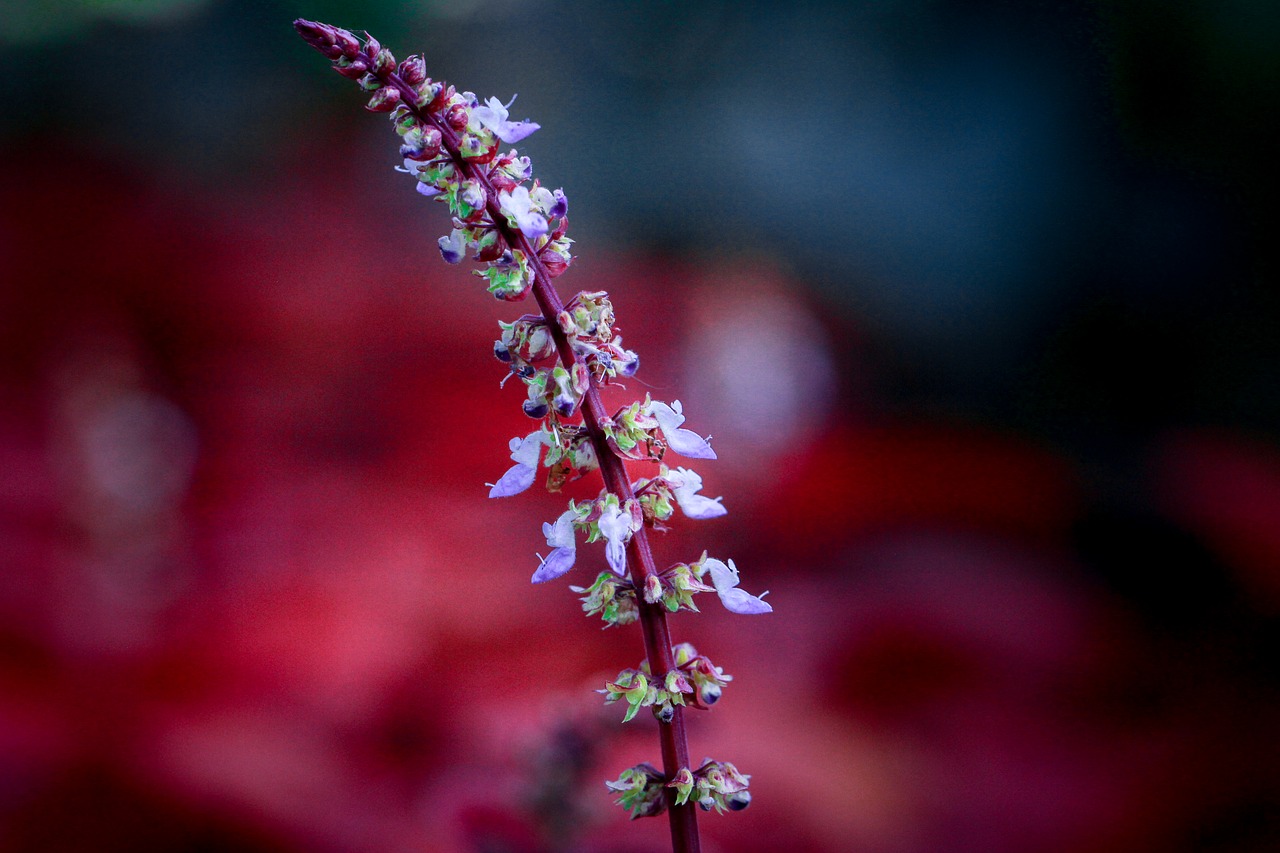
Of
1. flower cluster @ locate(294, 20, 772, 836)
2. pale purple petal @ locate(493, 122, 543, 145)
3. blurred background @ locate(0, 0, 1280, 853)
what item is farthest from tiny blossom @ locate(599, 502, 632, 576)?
blurred background @ locate(0, 0, 1280, 853)

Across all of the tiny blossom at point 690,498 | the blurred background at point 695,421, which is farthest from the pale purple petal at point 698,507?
the blurred background at point 695,421

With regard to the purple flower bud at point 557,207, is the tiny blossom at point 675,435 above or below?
below

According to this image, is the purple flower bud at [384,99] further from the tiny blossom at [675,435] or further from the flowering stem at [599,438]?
the tiny blossom at [675,435]

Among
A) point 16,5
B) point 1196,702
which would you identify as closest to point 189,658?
point 1196,702

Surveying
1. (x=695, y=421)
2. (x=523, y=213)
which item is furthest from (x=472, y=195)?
(x=695, y=421)

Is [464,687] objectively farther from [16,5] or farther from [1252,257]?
[16,5]

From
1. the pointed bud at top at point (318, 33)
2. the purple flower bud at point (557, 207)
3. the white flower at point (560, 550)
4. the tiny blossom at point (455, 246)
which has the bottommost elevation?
the white flower at point (560, 550)
